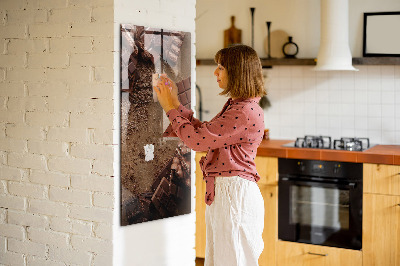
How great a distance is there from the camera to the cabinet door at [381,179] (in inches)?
147

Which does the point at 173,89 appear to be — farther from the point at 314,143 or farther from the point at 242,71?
the point at 314,143

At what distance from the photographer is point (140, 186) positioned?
2891mm

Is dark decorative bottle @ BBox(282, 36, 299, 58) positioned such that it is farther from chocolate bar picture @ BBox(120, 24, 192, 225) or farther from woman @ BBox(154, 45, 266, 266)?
woman @ BBox(154, 45, 266, 266)

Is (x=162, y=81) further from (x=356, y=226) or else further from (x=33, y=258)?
(x=356, y=226)

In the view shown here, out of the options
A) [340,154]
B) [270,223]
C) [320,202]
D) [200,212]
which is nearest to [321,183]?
[320,202]

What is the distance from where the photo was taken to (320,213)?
404 centimetres

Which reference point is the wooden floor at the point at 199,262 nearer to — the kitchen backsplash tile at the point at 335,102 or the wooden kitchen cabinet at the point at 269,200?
the wooden kitchen cabinet at the point at 269,200

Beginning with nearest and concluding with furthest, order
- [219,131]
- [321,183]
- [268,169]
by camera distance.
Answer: [219,131] → [321,183] → [268,169]

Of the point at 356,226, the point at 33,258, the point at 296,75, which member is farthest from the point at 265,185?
the point at 33,258

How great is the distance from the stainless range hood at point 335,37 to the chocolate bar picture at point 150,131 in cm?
154

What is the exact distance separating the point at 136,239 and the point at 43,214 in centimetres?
52

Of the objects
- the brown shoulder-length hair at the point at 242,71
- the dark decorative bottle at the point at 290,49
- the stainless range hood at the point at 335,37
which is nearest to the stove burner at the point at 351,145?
the stainless range hood at the point at 335,37

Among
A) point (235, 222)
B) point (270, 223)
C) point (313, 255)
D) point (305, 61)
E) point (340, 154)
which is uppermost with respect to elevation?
point (305, 61)

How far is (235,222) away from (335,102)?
88.2 inches
